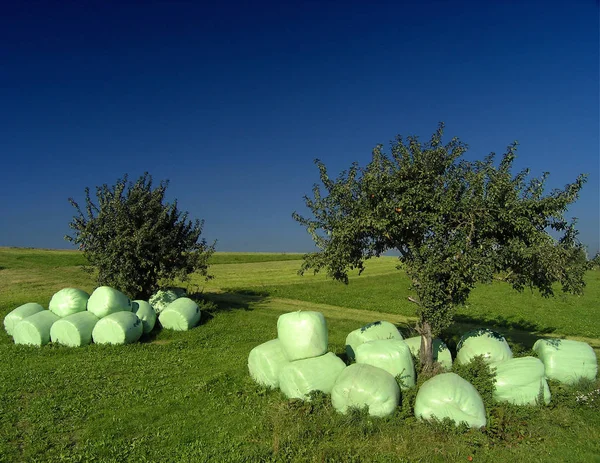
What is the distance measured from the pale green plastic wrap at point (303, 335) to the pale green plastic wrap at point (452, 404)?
2.63m

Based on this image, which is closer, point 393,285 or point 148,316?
point 148,316

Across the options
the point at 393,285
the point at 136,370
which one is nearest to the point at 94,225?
the point at 136,370

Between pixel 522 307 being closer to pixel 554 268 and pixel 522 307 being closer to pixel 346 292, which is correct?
pixel 346 292

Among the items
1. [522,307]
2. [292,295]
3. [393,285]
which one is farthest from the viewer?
[393,285]

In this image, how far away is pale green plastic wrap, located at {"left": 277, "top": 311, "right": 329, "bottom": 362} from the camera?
10.6 meters

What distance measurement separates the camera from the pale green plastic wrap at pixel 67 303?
1750 centimetres

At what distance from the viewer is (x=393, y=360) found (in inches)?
409

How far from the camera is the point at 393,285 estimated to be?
37875 millimetres

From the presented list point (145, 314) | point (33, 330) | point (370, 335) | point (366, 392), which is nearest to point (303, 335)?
point (366, 392)

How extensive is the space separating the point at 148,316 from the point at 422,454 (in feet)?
44.1

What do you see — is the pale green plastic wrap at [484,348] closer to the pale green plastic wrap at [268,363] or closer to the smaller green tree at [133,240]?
the pale green plastic wrap at [268,363]

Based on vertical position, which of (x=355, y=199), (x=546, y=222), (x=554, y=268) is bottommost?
(x=554, y=268)

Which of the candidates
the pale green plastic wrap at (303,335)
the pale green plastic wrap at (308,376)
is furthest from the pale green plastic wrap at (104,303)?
the pale green plastic wrap at (308,376)

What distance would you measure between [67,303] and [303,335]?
11537 millimetres
